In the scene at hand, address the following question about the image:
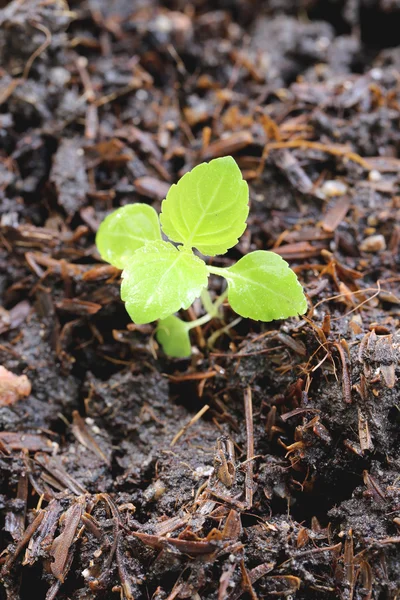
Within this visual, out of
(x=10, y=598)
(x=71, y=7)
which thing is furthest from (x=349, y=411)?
(x=71, y=7)

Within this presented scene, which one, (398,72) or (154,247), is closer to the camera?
(154,247)

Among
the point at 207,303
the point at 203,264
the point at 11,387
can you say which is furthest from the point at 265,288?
the point at 11,387

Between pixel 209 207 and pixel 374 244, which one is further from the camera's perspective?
pixel 374 244

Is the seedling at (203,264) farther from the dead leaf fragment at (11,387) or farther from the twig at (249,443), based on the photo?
the dead leaf fragment at (11,387)

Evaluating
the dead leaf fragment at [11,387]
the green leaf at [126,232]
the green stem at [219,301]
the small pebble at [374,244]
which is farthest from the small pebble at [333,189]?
the dead leaf fragment at [11,387]

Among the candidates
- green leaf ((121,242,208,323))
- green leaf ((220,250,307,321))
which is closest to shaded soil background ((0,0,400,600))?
green leaf ((220,250,307,321))

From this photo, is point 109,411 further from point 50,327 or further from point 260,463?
point 260,463

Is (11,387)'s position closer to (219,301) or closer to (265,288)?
(219,301)

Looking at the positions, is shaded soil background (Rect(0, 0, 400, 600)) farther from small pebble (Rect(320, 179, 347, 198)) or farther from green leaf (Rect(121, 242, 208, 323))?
green leaf (Rect(121, 242, 208, 323))
